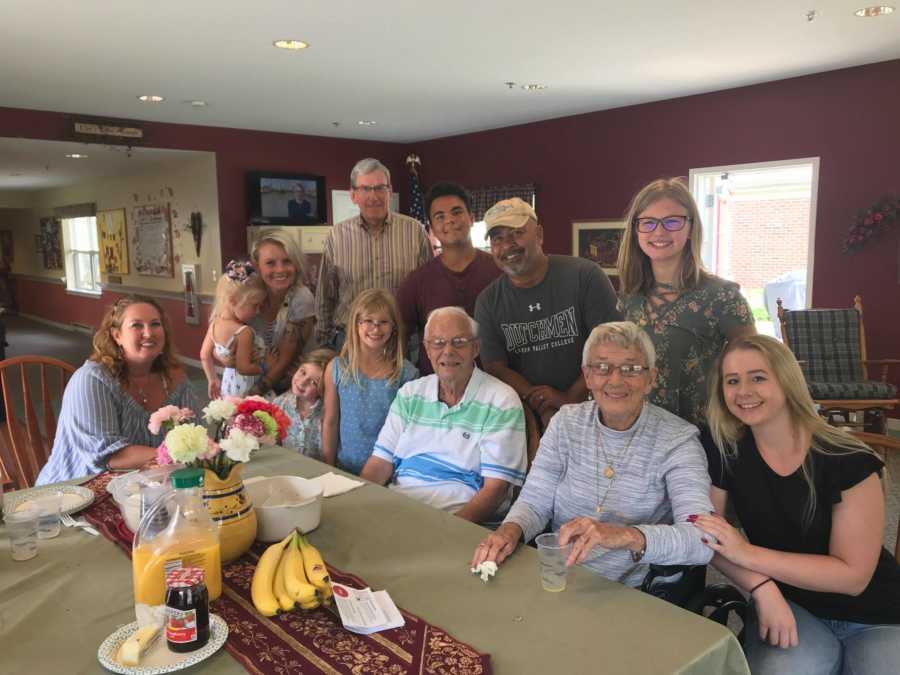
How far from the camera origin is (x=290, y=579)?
1.29 metres

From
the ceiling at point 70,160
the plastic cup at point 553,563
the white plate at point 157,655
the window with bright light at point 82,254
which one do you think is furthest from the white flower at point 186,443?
the window with bright light at point 82,254

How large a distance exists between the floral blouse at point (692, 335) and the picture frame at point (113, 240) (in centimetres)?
903

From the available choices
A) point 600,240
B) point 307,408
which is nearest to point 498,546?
point 307,408

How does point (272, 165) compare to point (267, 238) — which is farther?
point (272, 165)

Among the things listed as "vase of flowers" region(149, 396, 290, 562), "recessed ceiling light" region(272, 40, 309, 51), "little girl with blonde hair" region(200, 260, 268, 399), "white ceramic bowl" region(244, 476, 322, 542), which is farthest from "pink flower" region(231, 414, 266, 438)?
"recessed ceiling light" region(272, 40, 309, 51)

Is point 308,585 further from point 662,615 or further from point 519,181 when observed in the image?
point 519,181

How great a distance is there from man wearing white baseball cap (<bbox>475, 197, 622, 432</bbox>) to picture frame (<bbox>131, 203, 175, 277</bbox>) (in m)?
6.91

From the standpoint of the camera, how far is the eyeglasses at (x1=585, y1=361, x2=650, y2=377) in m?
1.66

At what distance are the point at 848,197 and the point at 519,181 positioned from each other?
322cm

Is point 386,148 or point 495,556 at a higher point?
point 386,148

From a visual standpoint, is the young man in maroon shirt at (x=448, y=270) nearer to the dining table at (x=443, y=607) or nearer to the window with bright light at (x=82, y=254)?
the dining table at (x=443, y=607)

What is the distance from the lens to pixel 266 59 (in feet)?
14.1

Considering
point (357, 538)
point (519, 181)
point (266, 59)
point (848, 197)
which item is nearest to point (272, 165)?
point (519, 181)

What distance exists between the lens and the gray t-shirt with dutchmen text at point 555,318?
236 cm
